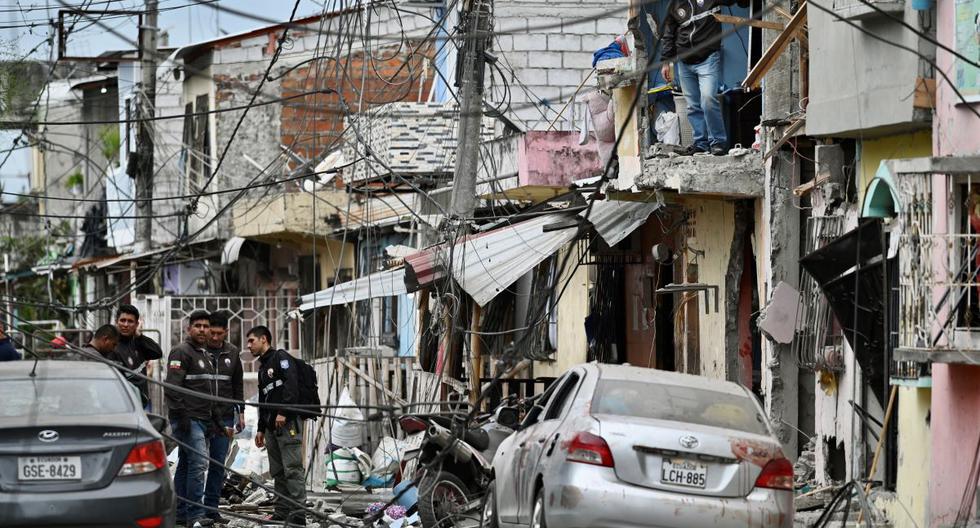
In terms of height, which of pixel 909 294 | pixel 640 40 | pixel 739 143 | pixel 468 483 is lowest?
pixel 468 483

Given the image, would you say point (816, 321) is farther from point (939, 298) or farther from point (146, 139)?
point (146, 139)

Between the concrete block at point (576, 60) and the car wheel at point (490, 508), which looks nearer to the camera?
the car wheel at point (490, 508)

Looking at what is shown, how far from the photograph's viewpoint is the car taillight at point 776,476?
10344 mm

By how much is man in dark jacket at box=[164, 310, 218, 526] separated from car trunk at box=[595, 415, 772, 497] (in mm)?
5866

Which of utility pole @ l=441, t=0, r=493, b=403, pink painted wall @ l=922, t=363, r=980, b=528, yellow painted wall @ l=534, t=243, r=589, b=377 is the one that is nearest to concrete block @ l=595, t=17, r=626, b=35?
yellow painted wall @ l=534, t=243, r=589, b=377

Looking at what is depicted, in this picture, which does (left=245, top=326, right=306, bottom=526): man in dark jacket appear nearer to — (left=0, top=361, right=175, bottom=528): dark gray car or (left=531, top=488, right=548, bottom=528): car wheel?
(left=0, top=361, right=175, bottom=528): dark gray car

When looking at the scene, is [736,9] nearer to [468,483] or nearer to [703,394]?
[468,483]

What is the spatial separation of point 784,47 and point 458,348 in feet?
25.8

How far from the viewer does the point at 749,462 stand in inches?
407

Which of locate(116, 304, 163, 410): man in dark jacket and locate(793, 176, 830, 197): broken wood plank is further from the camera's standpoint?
locate(116, 304, 163, 410): man in dark jacket

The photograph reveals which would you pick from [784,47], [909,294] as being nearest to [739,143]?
[784,47]

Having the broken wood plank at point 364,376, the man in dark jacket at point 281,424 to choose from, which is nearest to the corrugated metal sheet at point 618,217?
the broken wood plank at point 364,376

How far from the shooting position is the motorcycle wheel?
13961 mm

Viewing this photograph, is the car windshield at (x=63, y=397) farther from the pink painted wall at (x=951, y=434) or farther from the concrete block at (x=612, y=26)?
the concrete block at (x=612, y=26)
